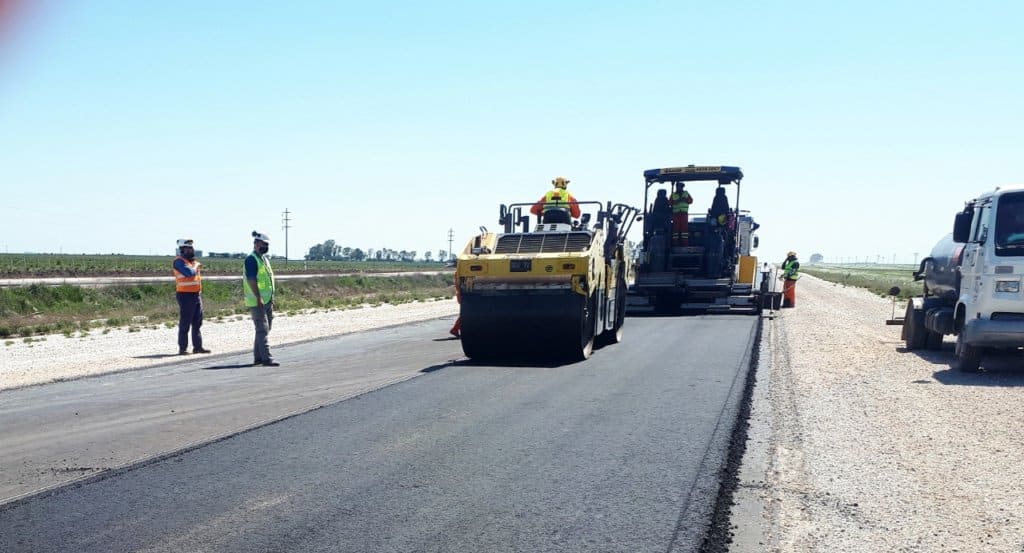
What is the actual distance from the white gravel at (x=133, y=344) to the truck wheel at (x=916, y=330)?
426 inches

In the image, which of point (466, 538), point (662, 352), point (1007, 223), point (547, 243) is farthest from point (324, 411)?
point (1007, 223)

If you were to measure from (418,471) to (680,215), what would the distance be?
15.6m

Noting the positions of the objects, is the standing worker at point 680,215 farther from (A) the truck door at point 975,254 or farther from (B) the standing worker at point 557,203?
(A) the truck door at point 975,254

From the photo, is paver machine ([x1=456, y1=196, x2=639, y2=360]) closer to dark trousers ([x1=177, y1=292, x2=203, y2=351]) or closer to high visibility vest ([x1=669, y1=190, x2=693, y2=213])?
dark trousers ([x1=177, y1=292, x2=203, y2=351])

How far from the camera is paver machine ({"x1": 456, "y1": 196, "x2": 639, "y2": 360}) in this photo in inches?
440

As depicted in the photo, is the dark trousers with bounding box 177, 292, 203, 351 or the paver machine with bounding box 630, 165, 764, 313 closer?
the dark trousers with bounding box 177, 292, 203, 351

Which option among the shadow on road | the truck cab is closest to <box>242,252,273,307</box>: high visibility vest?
the shadow on road

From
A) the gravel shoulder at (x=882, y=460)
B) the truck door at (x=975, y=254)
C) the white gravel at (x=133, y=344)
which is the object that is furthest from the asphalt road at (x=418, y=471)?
the truck door at (x=975, y=254)

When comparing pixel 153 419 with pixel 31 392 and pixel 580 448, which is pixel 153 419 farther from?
pixel 580 448

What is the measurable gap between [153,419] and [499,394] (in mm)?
3334

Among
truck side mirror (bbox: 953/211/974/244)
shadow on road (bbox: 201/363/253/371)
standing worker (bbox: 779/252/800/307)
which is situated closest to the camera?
truck side mirror (bbox: 953/211/974/244)

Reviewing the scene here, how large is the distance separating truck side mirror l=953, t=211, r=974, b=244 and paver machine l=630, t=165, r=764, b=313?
8.90m

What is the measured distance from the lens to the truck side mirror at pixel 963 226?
1117 centimetres

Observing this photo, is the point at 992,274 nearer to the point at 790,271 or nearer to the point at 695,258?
the point at 695,258
